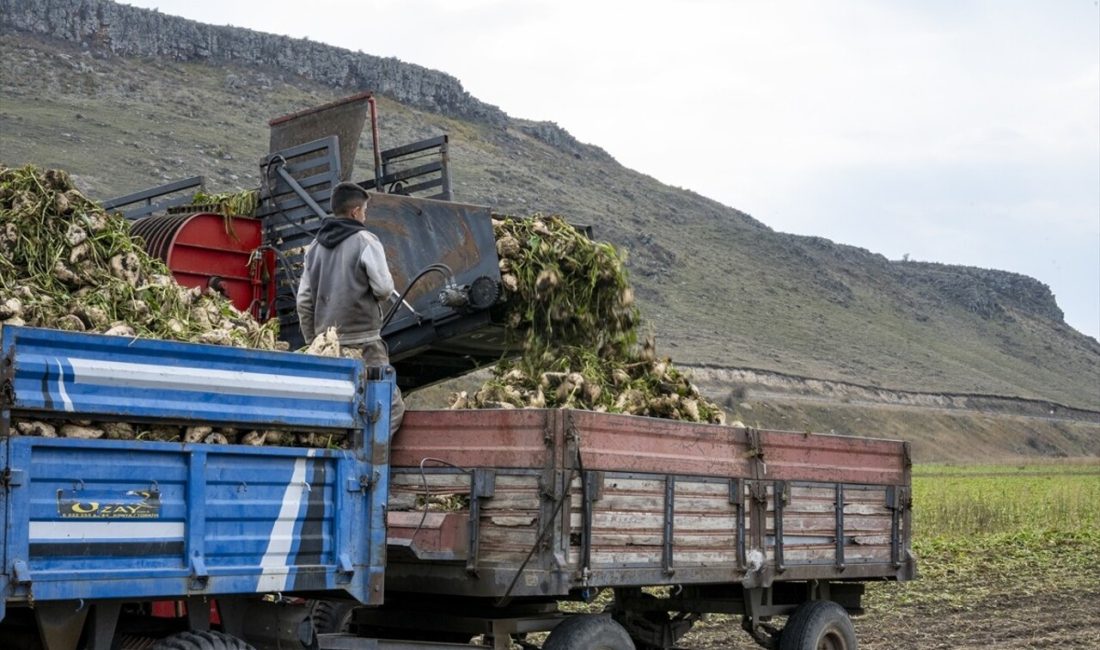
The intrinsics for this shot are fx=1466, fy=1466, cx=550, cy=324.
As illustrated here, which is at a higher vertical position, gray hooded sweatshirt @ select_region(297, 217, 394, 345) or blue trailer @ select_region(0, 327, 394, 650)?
gray hooded sweatshirt @ select_region(297, 217, 394, 345)

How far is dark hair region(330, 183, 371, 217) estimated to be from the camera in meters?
8.02

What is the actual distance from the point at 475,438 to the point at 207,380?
195 cm

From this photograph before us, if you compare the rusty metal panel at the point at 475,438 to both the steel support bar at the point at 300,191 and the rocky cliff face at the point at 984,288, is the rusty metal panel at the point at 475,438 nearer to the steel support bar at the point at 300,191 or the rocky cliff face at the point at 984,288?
the steel support bar at the point at 300,191

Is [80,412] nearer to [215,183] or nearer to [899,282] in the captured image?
[215,183]

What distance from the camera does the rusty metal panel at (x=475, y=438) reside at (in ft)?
24.3

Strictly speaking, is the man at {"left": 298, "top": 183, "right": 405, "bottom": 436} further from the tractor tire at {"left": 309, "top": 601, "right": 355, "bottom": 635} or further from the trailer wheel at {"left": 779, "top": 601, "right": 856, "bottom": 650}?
the trailer wheel at {"left": 779, "top": 601, "right": 856, "bottom": 650}

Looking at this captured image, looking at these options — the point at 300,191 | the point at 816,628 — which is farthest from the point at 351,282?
the point at 816,628

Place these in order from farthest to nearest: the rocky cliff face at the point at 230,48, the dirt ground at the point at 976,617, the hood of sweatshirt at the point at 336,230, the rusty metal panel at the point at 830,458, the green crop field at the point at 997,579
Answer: the rocky cliff face at the point at 230,48 → the green crop field at the point at 997,579 → the dirt ground at the point at 976,617 → the rusty metal panel at the point at 830,458 → the hood of sweatshirt at the point at 336,230

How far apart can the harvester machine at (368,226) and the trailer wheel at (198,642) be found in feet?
13.6

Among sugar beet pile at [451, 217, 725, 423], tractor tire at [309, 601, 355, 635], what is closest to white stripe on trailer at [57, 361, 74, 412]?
sugar beet pile at [451, 217, 725, 423]

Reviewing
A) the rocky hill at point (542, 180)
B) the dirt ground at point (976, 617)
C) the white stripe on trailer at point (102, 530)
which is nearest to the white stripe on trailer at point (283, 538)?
the white stripe on trailer at point (102, 530)

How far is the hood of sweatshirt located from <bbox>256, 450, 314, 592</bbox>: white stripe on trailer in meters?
1.94

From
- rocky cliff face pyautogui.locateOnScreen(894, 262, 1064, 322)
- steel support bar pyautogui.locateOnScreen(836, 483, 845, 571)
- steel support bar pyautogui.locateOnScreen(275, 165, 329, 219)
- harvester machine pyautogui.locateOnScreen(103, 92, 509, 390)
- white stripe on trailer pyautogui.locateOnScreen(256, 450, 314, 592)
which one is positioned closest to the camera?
white stripe on trailer pyautogui.locateOnScreen(256, 450, 314, 592)

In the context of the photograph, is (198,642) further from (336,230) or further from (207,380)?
(336,230)
